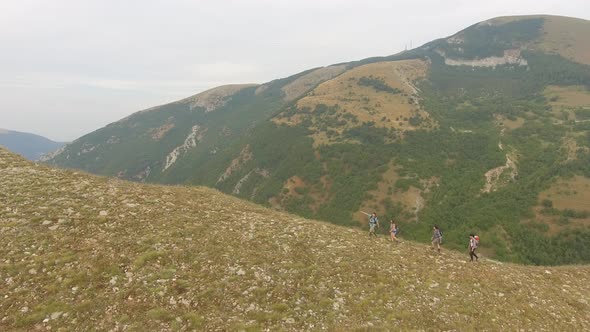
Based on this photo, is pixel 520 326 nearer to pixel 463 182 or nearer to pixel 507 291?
pixel 507 291

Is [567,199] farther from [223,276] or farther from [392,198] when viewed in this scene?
[223,276]

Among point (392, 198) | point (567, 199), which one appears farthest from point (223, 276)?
point (567, 199)

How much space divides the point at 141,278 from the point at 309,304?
8.58m

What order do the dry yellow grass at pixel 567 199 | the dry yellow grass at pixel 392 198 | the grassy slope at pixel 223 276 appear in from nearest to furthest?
the grassy slope at pixel 223 276 → the dry yellow grass at pixel 567 199 → the dry yellow grass at pixel 392 198

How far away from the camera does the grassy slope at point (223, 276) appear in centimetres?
1561

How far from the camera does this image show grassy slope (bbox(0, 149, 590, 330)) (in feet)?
51.2

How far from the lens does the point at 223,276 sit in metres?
18.4

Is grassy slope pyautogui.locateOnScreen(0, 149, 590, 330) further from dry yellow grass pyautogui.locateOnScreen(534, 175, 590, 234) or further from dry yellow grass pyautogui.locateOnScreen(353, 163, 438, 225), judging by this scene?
dry yellow grass pyautogui.locateOnScreen(353, 163, 438, 225)

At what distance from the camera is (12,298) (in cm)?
1531

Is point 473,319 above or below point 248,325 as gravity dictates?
below

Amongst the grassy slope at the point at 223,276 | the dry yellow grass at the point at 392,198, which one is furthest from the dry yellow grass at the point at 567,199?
the grassy slope at the point at 223,276

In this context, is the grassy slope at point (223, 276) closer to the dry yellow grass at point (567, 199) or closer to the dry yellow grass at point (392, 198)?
the dry yellow grass at point (567, 199)

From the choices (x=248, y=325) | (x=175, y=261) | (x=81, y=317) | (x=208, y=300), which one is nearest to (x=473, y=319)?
(x=248, y=325)

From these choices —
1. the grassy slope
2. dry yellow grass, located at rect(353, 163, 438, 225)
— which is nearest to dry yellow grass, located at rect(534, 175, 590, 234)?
dry yellow grass, located at rect(353, 163, 438, 225)
